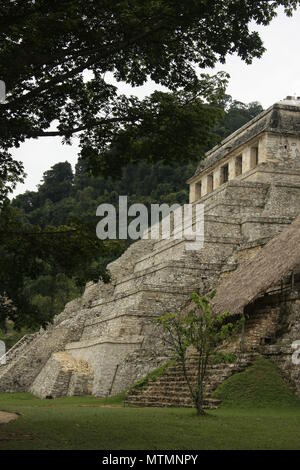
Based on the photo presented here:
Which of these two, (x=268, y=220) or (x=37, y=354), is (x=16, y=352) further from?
(x=268, y=220)

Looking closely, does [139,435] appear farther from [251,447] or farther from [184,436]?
[251,447]

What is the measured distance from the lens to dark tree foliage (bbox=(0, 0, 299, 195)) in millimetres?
8336

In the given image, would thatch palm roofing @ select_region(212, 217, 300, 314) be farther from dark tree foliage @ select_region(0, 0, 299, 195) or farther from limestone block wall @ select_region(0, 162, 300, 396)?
dark tree foliage @ select_region(0, 0, 299, 195)

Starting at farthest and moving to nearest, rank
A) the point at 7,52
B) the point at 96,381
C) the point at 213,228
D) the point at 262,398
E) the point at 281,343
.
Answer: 1. the point at 213,228
2. the point at 96,381
3. the point at 281,343
4. the point at 262,398
5. the point at 7,52

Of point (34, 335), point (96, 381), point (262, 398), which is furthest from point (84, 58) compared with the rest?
point (34, 335)

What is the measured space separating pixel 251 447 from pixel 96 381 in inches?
433

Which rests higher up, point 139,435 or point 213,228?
point 213,228

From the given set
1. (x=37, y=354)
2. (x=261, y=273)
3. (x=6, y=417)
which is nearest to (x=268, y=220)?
(x=261, y=273)

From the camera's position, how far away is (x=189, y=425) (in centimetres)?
982

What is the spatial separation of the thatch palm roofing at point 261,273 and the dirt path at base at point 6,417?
17.1ft

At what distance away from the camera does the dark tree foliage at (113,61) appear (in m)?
8.34

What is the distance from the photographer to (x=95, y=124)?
971cm

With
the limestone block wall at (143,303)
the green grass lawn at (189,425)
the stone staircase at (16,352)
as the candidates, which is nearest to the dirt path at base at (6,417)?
the green grass lawn at (189,425)

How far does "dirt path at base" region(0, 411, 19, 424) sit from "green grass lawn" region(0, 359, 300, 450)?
19 cm
